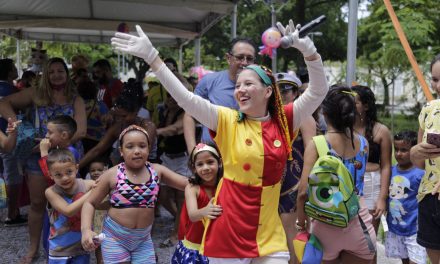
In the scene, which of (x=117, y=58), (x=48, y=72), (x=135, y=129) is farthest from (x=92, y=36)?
(x=117, y=58)

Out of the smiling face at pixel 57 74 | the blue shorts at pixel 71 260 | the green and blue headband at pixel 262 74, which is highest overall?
the smiling face at pixel 57 74

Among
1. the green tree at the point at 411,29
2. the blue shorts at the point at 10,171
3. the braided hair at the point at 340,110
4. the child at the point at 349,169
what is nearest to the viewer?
the child at the point at 349,169

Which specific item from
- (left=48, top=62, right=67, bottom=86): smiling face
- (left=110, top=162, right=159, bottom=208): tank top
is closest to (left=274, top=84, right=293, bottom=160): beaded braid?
(left=110, top=162, right=159, bottom=208): tank top

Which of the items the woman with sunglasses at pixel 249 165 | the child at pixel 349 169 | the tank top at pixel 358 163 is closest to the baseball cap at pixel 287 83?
the child at pixel 349 169

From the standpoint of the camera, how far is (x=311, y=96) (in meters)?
2.82

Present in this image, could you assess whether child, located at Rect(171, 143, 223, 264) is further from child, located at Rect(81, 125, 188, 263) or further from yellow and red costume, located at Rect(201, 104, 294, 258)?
yellow and red costume, located at Rect(201, 104, 294, 258)

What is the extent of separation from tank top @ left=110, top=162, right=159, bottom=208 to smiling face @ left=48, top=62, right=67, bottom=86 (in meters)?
1.51

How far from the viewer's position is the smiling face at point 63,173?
3609 millimetres

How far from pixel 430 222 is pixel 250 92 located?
1473mm

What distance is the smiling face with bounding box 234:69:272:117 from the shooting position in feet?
8.98

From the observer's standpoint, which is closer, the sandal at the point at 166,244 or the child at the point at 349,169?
the child at the point at 349,169

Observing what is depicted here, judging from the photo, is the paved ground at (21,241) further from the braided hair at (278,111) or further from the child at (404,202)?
the braided hair at (278,111)

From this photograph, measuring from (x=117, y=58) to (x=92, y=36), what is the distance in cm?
2405

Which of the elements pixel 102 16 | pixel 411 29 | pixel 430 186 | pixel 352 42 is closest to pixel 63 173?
pixel 430 186
